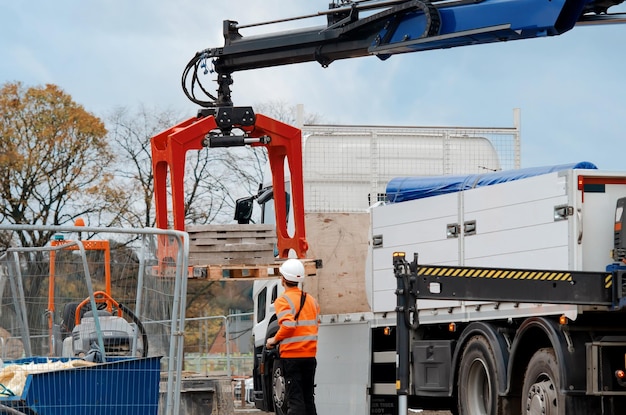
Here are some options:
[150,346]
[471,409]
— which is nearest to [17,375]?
[150,346]

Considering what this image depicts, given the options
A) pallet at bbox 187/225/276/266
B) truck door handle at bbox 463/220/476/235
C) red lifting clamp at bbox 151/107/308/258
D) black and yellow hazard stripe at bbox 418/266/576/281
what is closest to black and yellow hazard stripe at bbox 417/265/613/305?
black and yellow hazard stripe at bbox 418/266/576/281

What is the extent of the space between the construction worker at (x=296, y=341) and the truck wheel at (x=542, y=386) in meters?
2.18

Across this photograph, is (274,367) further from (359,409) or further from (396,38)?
(396,38)

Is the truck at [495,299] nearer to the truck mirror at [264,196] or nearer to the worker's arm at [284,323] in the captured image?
the worker's arm at [284,323]

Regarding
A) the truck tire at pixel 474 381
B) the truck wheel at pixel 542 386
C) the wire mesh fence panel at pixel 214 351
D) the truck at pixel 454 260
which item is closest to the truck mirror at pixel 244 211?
the truck at pixel 454 260

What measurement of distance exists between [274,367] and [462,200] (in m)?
3.96

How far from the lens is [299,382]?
1205 cm

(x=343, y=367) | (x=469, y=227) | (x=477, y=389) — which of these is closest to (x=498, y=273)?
(x=469, y=227)

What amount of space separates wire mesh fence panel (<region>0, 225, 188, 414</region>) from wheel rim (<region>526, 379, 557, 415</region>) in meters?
3.45

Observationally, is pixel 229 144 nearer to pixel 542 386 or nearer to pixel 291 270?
pixel 291 270

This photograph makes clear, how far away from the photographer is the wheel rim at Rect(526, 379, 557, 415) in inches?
431

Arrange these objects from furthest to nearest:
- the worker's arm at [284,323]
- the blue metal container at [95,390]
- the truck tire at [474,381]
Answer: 1. the truck tire at [474,381]
2. the worker's arm at [284,323]
3. the blue metal container at [95,390]

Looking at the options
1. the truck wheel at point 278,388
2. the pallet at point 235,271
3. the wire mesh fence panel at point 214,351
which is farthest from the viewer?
the wire mesh fence panel at point 214,351

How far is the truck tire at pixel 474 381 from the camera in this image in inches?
486
